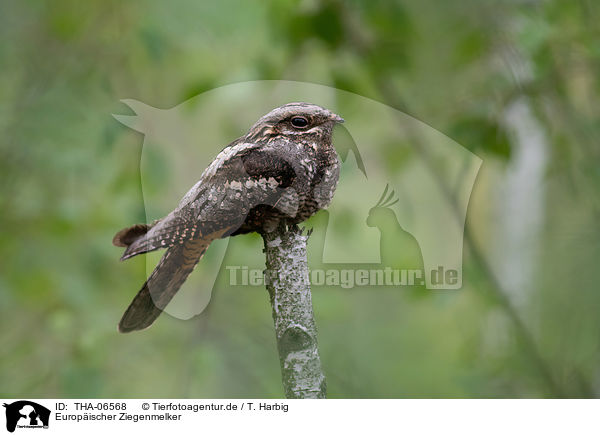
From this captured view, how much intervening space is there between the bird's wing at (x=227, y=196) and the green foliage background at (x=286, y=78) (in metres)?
0.59

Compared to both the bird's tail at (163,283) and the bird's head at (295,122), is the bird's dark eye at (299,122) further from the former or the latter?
the bird's tail at (163,283)

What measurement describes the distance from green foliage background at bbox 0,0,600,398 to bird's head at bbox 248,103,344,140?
0.58m

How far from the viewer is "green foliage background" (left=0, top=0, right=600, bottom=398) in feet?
4.87

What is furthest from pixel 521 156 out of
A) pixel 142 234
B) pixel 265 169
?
pixel 142 234

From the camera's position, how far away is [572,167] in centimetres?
175

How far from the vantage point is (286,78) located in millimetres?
1315

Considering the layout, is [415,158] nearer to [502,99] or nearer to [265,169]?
[502,99]

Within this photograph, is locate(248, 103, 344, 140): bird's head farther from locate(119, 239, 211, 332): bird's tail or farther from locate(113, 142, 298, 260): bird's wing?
locate(119, 239, 211, 332): bird's tail

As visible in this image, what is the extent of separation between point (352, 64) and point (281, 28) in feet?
0.77
